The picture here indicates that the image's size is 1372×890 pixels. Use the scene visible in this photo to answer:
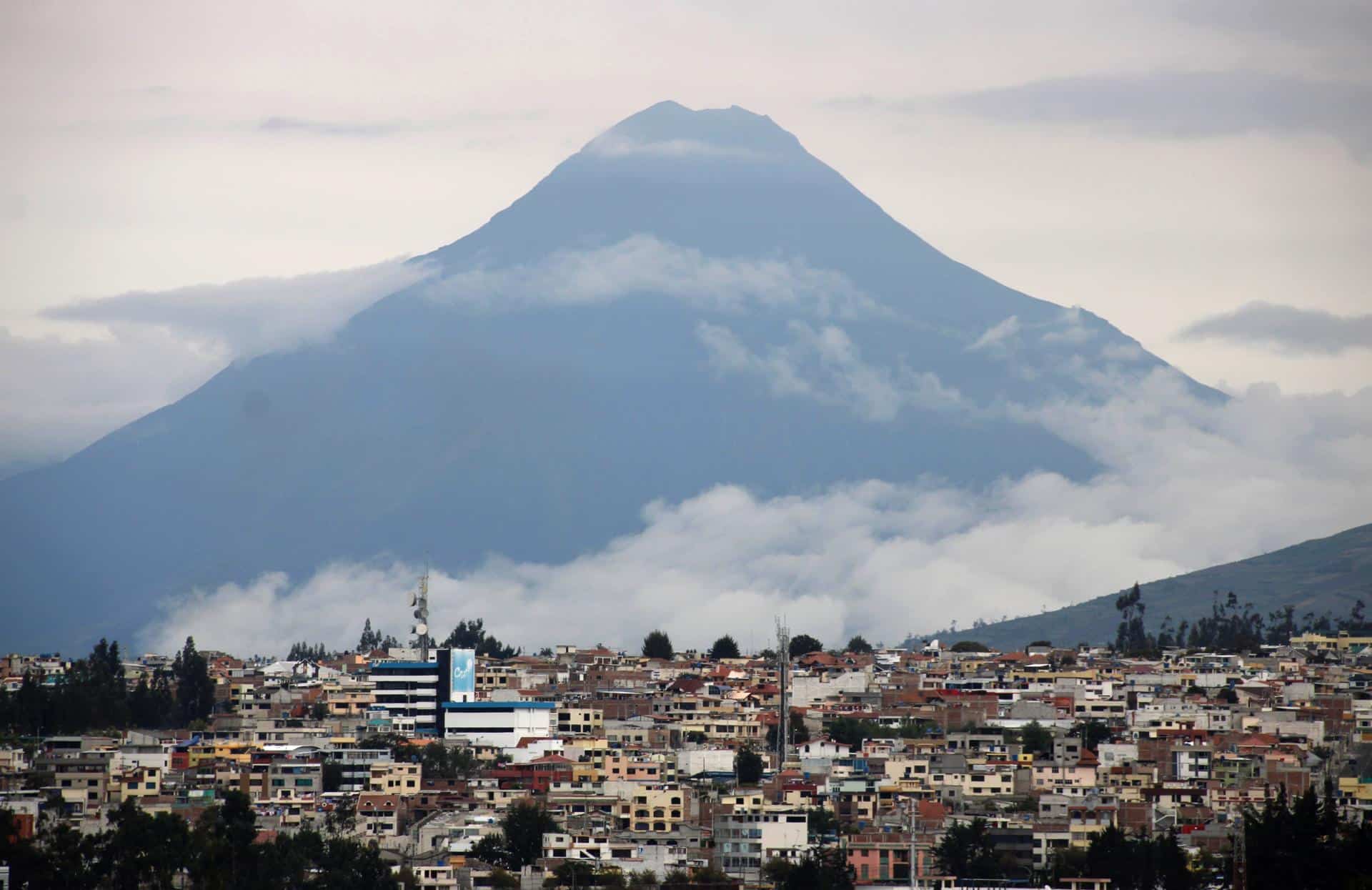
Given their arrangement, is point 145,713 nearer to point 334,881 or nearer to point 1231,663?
point 334,881

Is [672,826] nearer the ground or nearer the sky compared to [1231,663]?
nearer the ground

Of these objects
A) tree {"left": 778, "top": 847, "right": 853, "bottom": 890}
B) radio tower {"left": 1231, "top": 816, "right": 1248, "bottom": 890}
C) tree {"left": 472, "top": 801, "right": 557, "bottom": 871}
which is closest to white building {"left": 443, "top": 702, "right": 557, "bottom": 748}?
tree {"left": 472, "top": 801, "right": 557, "bottom": 871}

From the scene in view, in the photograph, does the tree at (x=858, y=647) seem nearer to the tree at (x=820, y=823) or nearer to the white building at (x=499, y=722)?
the white building at (x=499, y=722)

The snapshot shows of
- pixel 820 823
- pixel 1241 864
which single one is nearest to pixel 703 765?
pixel 820 823

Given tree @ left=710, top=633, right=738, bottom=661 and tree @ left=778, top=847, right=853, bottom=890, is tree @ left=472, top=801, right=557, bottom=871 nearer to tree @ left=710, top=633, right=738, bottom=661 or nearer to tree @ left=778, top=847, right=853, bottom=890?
tree @ left=778, top=847, right=853, bottom=890

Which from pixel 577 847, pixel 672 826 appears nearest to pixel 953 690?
pixel 672 826

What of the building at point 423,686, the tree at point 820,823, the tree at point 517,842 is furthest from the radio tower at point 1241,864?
the building at point 423,686
